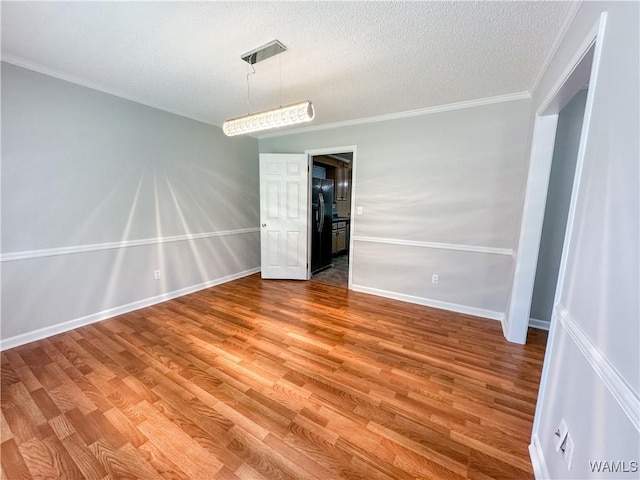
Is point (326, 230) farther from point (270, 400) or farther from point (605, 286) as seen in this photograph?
point (605, 286)

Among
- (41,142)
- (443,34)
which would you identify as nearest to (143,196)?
(41,142)

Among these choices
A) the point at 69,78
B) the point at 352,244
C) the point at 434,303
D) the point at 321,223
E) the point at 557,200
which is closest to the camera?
the point at 69,78

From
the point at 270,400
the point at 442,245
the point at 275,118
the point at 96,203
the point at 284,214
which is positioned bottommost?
the point at 270,400

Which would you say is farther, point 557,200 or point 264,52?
point 557,200

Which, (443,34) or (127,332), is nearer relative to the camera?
(443,34)

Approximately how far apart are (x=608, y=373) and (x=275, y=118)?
233cm

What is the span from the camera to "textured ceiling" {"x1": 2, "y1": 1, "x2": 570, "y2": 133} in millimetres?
1439

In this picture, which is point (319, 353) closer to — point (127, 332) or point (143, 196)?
point (127, 332)

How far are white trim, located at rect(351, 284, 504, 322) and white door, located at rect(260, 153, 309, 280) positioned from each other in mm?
1106

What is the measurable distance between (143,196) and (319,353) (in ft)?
8.56

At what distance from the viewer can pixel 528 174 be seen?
2195 millimetres

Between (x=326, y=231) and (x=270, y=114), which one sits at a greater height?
(x=270, y=114)

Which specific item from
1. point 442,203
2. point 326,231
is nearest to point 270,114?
point 442,203

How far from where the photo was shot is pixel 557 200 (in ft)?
8.15
